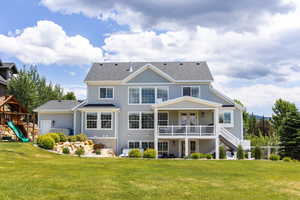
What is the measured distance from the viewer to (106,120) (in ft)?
92.6

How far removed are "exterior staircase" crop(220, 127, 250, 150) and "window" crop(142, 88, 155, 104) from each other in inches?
272

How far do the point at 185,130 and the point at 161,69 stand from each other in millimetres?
7256

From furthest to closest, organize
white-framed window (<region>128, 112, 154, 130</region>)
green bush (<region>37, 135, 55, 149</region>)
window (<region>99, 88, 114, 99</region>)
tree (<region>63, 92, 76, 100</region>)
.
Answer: tree (<region>63, 92, 76, 100</region>) → window (<region>99, 88, 114, 99</region>) → white-framed window (<region>128, 112, 154, 130</region>) → green bush (<region>37, 135, 55, 149</region>)

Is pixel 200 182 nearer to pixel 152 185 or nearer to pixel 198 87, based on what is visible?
pixel 152 185

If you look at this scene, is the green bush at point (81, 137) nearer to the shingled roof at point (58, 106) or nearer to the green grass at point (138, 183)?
the shingled roof at point (58, 106)

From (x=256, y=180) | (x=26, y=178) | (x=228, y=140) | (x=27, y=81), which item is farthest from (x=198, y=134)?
(x=27, y=81)

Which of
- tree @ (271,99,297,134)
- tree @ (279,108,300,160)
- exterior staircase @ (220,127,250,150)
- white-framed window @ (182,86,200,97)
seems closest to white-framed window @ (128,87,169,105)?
white-framed window @ (182,86,200,97)

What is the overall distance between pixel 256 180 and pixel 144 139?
16.1 m

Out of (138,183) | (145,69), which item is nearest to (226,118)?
(145,69)

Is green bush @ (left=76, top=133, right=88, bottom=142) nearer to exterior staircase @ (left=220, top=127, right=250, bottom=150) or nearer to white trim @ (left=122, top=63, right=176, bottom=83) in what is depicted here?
white trim @ (left=122, top=63, right=176, bottom=83)

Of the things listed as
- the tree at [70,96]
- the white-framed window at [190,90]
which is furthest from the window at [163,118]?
the tree at [70,96]

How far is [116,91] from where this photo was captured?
29172 mm

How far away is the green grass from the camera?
9914 millimetres

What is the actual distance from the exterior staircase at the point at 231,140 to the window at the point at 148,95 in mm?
6911
